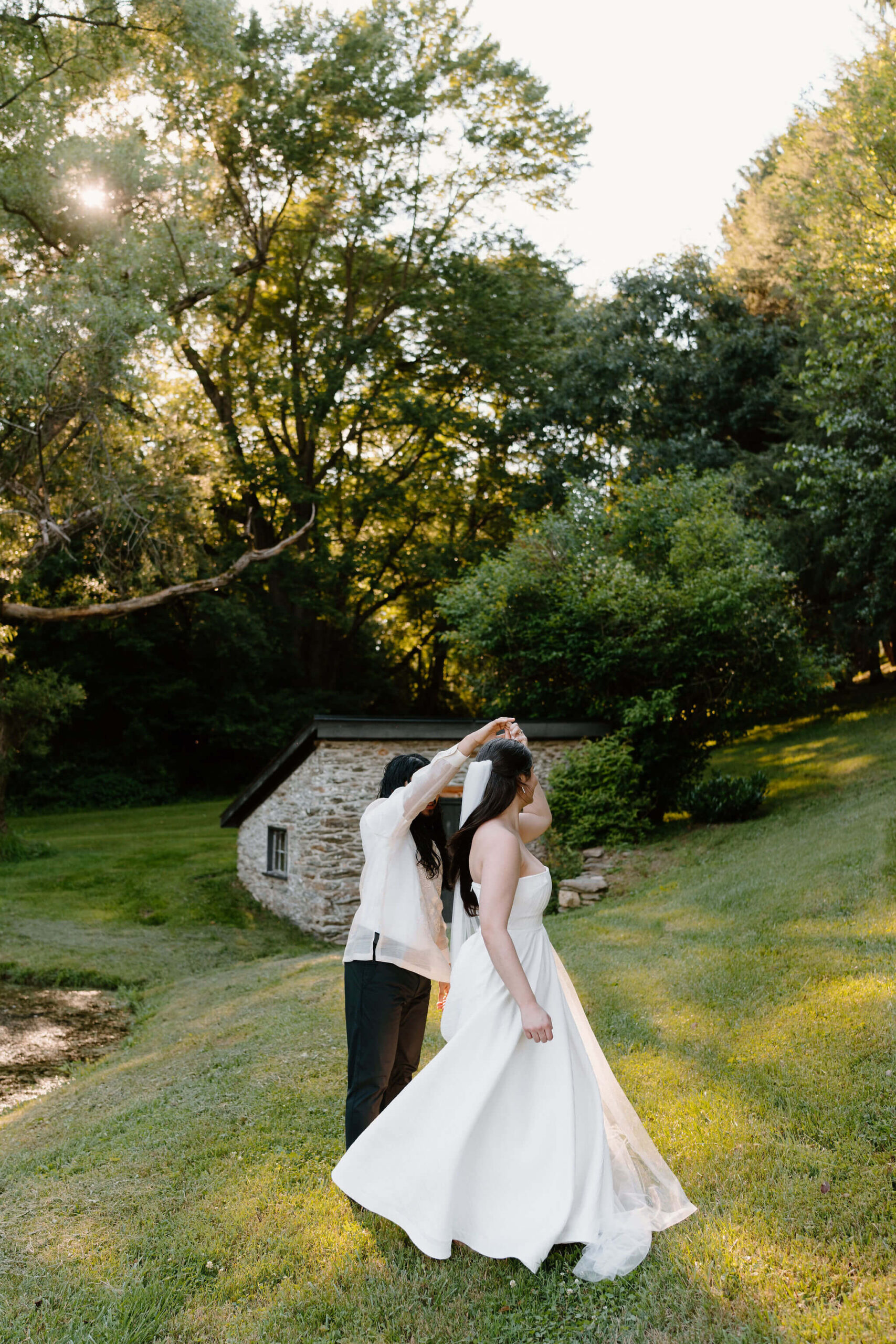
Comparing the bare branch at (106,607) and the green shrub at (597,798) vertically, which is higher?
the bare branch at (106,607)

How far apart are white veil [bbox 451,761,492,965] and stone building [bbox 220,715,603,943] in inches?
380

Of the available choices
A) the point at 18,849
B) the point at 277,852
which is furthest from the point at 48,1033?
the point at 18,849

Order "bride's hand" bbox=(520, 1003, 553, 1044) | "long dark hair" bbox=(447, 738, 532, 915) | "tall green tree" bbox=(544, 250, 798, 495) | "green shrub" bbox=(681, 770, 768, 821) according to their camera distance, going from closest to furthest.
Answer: "bride's hand" bbox=(520, 1003, 553, 1044) → "long dark hair" bbox=(447, 738, 532, 915) → "green shrub" bbox=(681, 770, 768, 821) → "tall green tree" bbox=(544, 250, 798, 495)

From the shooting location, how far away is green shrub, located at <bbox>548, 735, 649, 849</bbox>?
1445cm

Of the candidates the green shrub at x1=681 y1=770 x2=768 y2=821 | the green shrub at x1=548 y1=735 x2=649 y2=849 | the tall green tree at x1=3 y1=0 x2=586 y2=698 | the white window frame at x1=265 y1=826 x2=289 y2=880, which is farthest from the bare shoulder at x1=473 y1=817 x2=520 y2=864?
the tall green tree at x1=3 y1=0 x2=586 y2=698

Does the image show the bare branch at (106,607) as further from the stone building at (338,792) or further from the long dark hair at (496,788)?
the long dark hair at (496,788)

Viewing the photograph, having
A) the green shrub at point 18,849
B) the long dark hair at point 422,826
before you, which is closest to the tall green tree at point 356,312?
the green shrub at point 18,849

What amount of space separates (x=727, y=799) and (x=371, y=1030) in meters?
11.5

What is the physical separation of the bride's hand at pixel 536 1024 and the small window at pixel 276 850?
12544 mm

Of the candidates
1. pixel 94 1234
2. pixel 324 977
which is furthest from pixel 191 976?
pixel 94 1234

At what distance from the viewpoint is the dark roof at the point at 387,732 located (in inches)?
570

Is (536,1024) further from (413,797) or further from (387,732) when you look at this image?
(387,732)

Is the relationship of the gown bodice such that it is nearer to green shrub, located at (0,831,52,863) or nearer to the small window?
the small window

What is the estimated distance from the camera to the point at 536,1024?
3445 mm
